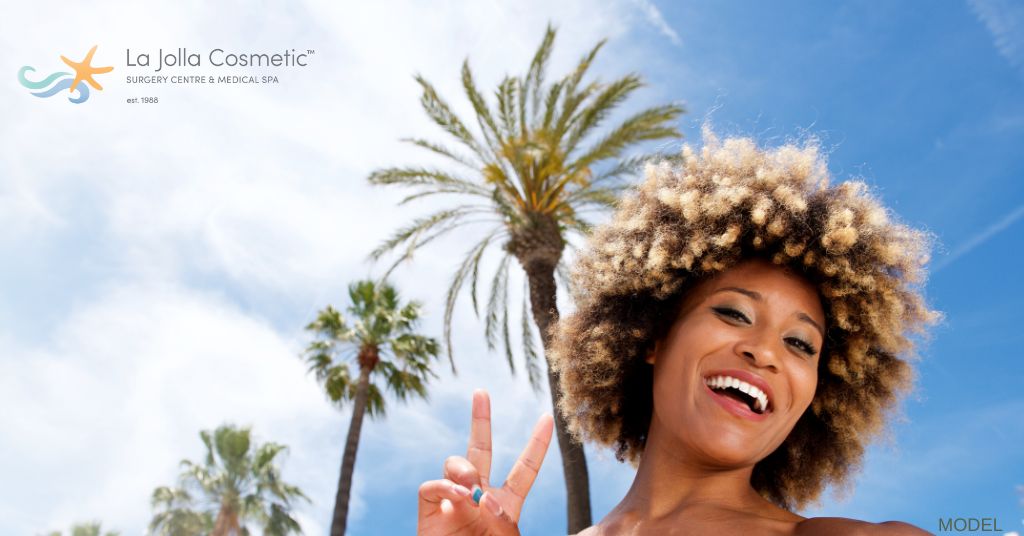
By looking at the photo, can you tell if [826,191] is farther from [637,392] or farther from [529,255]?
[529,255]

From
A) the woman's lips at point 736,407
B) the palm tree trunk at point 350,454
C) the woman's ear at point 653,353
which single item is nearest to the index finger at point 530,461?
the woman's ear at point 653,353

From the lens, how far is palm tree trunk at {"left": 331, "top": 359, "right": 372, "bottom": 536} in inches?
723

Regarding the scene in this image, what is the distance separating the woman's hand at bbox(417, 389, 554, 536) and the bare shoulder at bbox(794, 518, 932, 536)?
97 cm

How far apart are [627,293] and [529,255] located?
10.2 metres

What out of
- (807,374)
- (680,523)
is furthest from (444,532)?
(807,374)

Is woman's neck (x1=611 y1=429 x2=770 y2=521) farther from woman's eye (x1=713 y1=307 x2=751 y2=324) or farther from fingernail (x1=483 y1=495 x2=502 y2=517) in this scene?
fingernail (x1=483 y1=495 x2=502 y2=517)

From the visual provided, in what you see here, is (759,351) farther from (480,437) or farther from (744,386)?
(480,437)

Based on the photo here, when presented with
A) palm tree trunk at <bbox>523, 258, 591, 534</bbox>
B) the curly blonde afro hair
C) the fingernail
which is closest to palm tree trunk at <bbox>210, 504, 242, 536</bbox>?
palm tree trunk at <bbox>523, 258, 591, 534</bbox>

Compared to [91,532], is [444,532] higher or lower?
lower

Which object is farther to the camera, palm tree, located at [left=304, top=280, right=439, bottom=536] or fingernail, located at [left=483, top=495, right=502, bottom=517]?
palm tree, located at [left=304, top=280, right=439, bottom=536]

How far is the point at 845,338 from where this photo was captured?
11.3ft

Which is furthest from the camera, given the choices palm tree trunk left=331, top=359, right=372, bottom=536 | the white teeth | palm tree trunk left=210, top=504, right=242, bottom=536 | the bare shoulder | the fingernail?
palm tree trunk left=210, top=504, right=242, bottom=536

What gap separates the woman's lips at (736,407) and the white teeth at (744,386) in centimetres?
3

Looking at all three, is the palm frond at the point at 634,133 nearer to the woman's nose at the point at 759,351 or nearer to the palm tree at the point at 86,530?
the woman's nose at the point at 759,351
